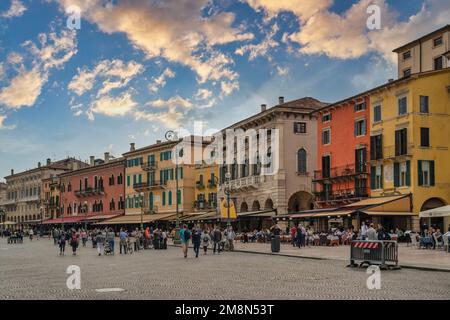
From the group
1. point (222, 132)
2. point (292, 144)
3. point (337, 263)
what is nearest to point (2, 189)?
point (222, 132)

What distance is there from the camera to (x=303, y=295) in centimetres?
1468

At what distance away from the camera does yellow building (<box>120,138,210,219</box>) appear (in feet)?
256

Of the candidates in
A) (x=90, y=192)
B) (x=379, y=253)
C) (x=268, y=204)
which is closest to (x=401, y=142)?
(x=268, y=204)

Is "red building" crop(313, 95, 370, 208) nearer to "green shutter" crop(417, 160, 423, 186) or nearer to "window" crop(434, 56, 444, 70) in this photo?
"green shutter" crop(417, 160, 423, 186)

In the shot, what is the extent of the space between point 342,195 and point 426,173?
851 cm

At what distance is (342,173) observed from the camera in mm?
51250

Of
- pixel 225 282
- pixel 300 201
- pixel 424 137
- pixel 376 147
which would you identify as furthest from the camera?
pixel 300 201

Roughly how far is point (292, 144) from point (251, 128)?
20.1ft

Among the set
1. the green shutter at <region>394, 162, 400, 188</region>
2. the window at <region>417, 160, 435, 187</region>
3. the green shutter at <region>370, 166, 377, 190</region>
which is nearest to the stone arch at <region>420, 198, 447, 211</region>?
the window at <region>417, 160, 435, 187</region>

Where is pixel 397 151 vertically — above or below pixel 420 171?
A: above

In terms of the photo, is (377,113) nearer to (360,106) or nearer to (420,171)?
(360,106)
